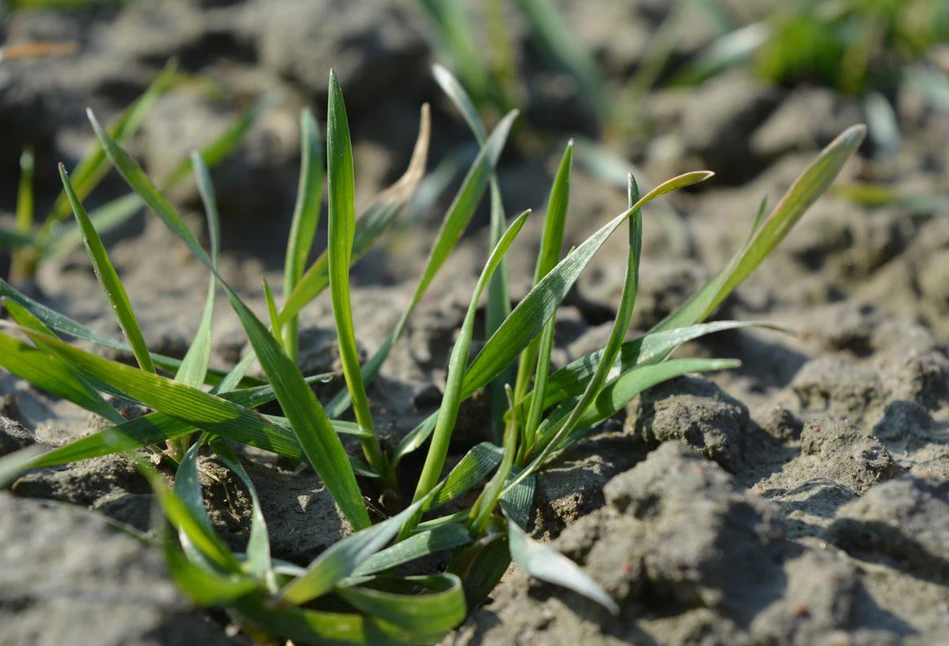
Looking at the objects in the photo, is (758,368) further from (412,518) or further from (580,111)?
(580,111)

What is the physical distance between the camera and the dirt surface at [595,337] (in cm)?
100

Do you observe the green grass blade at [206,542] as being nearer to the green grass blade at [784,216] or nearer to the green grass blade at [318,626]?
the green grass blade at [318,626]

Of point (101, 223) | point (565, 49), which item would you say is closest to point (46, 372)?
point (101, 223)

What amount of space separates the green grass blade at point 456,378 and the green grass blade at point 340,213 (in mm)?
154

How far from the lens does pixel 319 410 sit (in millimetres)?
1135

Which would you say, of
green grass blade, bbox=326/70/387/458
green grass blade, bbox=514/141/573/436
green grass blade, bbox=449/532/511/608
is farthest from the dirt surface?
green grass blade, bbox=326/70/387/458

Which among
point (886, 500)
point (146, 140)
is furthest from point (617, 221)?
point (146, 140)

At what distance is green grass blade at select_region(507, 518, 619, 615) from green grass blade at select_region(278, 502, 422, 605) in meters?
0.15

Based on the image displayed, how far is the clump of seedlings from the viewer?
99 centimetres

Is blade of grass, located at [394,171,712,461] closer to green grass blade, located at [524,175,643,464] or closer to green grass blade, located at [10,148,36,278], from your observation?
green grass blade, located at [524,175,643,464]

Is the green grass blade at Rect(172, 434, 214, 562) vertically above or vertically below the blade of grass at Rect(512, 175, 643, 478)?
below

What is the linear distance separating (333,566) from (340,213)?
46 cm

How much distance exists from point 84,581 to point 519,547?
45 centimetres

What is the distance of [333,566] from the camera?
0.96 metres
